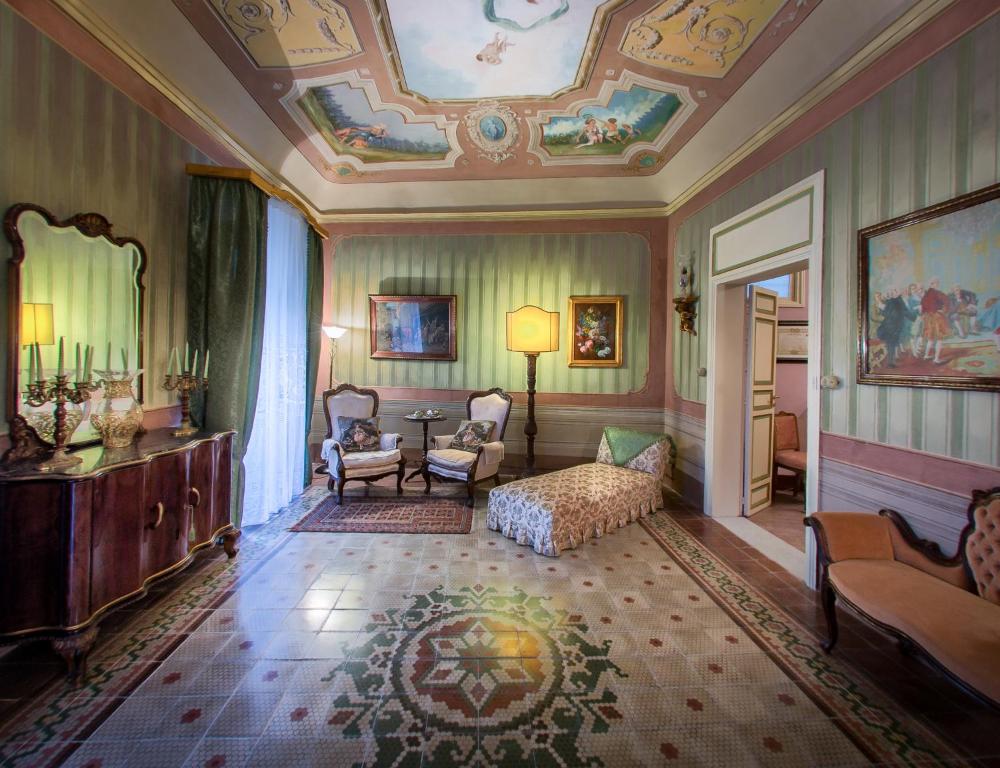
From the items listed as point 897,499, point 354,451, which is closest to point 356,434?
point 354,451

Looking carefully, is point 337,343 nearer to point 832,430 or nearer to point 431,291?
point 431,291

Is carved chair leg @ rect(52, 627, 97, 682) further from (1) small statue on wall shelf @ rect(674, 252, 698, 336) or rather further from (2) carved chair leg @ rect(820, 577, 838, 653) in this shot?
(1) small statue on wall shelf @ rect(674, 252, 698, 336)

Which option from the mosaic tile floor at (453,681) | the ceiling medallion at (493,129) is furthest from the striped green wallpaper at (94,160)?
the ceiling medallion at (493,129)

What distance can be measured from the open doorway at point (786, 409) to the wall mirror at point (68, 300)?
5495 mm

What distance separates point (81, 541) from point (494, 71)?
4.28 meters

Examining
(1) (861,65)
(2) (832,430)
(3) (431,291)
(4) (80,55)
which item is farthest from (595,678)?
(3) (431,291)

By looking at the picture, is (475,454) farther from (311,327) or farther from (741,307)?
(741,307)

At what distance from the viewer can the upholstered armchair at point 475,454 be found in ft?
15.8

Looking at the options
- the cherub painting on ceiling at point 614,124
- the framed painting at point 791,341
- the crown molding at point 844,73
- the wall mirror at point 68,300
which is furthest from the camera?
the framed painting at point 791,341

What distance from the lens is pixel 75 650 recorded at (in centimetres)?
204

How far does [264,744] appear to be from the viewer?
67.9 inches

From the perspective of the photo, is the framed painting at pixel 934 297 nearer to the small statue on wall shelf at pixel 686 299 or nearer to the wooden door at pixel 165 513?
the small statue on wall shelf at pixel 686 299

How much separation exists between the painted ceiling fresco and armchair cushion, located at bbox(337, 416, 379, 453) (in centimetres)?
318

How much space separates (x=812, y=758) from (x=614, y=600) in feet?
4.10
